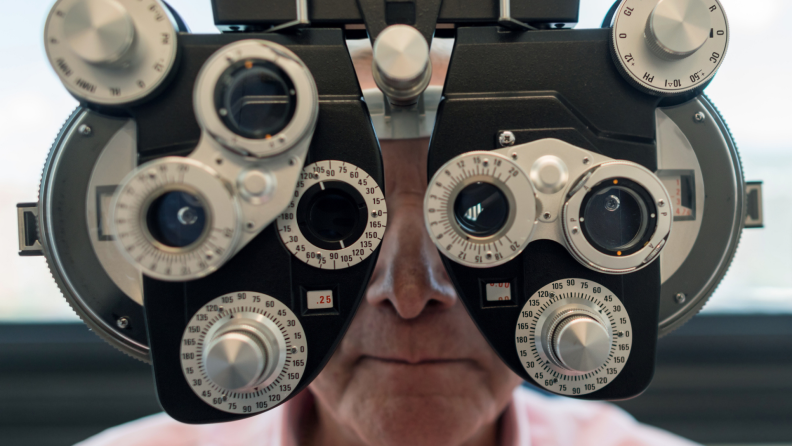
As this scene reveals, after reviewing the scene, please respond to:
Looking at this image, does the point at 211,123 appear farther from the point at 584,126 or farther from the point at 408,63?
the point at 584,126

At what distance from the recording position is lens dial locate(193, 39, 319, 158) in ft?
1.04

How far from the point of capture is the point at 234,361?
320 millimetres

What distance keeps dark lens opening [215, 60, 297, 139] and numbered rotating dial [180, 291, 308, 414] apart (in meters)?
0.12

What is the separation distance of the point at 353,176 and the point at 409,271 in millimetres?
149

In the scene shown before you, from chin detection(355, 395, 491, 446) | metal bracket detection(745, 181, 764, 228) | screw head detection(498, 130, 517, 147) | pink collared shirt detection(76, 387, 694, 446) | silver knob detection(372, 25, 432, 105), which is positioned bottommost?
pink collared shirt detection(76, 387, 694, 446)

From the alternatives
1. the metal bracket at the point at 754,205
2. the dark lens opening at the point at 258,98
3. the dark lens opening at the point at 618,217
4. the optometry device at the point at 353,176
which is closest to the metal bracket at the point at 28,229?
the optometry device at the point at 353,176

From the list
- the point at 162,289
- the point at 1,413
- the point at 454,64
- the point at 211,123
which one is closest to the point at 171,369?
the point at 162,289

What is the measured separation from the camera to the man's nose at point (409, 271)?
18.3 inches

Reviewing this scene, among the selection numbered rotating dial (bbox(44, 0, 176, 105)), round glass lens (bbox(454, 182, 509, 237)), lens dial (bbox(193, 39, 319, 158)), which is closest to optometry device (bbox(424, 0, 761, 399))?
round glass lens (bbox(454, 182, 509, 237))

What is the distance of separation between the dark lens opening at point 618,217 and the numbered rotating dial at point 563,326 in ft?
0.12

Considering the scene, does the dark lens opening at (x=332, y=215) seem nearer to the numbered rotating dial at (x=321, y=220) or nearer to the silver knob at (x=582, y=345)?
the numbered rotating dial at (x=321, y=220)

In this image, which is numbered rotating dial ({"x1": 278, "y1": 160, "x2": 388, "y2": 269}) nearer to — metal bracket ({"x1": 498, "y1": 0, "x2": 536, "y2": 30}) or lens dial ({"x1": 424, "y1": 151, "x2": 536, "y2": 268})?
lens dial ({"x1": 424, "y1": 151, "x2": 536, "y2": 268})

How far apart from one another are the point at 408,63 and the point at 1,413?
1.22 meters

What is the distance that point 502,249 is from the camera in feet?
1.07
